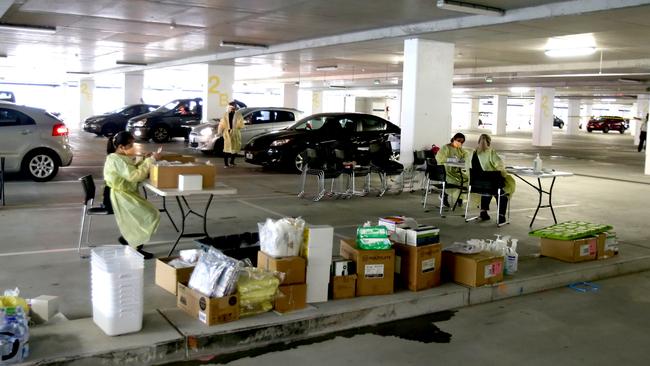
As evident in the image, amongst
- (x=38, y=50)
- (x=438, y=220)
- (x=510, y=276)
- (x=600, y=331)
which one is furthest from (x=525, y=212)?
(x=38, y=50)

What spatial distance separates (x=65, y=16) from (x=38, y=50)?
356 inches

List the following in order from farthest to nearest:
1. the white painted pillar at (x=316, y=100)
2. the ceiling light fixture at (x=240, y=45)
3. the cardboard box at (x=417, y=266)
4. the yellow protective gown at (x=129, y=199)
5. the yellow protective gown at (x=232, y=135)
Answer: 1. the white painted pillar at (x=316, y=100)
2. the ceiling light fixture at (x=240, y=45)
3. the yellow protective gown at (x=232, y=135)
4. the yellow protective gown at (x=129, y=199)
5. the cardboard box at (x=417, y=266)

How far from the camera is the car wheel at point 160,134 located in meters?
20.8

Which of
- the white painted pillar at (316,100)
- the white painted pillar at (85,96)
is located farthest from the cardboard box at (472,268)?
the white painted pillar at (316,100)

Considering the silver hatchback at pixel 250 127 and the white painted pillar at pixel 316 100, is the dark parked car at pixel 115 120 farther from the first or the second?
the white painted pillar at pixel 316 100

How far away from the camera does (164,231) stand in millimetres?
7500

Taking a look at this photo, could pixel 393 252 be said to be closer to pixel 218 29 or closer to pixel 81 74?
pixel 218 29

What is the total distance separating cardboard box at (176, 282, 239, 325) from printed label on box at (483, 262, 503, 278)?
91.9 inches

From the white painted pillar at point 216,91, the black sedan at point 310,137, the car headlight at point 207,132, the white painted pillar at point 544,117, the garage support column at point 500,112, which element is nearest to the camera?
the black sedan at point 310,137

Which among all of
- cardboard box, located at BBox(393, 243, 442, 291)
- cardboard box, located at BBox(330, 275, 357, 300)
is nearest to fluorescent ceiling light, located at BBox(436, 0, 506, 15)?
cardboard box, located at BBox(393, 243, 442, 291)

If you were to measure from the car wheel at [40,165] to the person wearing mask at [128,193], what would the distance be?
5944mm

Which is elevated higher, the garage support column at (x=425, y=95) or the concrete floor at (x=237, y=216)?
the garage support column at (x=425, y=95)

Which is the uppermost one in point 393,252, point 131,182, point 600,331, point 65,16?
point 65,16

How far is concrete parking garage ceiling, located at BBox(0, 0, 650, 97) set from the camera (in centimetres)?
995
